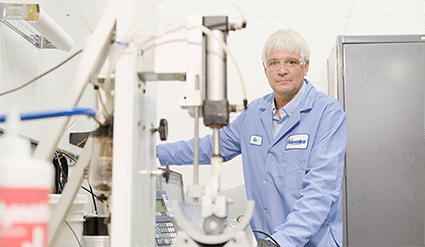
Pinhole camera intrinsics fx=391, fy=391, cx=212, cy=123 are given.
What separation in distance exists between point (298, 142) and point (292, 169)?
0.38 ft

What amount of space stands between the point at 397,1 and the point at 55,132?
2.67 meters

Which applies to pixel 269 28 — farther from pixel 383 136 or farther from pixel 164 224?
pixel 164 224

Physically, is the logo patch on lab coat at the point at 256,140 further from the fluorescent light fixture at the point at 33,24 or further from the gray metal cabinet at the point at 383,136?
the fluorescent light fixture at the point at 33,24

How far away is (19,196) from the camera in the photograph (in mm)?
401

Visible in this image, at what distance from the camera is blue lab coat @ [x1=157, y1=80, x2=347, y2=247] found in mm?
1345

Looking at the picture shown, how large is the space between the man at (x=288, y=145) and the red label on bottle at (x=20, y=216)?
1092mm

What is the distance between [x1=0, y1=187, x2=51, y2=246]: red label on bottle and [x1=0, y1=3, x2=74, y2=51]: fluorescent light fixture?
0.78m

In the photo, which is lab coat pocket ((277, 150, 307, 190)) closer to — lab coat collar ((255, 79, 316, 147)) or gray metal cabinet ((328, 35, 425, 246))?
lab coat collar ((255, 79, 316, 147))

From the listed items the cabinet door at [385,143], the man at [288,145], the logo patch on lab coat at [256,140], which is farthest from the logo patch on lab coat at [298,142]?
the cabinet door at [385,143]

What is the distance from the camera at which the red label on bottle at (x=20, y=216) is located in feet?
1.30

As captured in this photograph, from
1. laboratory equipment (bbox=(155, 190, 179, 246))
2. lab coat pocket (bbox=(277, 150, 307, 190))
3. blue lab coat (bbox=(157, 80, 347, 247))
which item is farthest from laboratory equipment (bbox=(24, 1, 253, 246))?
lab coat pocket (bbox=(277, 150, 307, 190))

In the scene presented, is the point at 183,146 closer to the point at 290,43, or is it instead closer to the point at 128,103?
the point at 290,43

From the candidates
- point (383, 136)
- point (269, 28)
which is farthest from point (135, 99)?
point (269, 28)

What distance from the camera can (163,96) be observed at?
2664 millimetres
